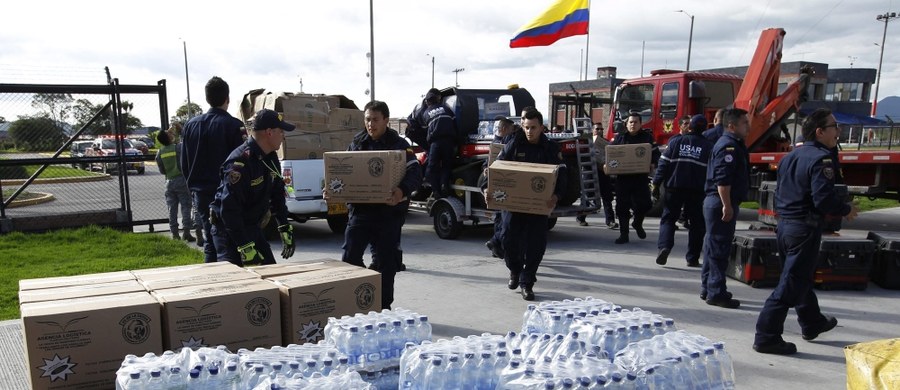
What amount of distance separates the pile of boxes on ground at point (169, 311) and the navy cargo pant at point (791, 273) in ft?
10.3

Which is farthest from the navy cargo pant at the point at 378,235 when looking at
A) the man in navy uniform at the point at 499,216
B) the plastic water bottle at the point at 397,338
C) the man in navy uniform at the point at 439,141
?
the man in navy uniform at the point at 439,141

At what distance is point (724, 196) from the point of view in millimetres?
5555

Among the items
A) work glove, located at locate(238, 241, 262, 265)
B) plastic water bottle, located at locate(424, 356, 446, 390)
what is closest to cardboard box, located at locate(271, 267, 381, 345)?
work glove, located at locate(238, 241, 262, 265)

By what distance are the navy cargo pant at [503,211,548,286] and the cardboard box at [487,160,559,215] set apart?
330 mm

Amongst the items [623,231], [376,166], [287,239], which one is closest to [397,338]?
[287,239]

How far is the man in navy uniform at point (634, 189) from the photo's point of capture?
920 cm

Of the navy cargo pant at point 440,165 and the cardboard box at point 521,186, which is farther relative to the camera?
the navy cargo pant at point 440,165

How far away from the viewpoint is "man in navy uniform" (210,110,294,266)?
4020mm

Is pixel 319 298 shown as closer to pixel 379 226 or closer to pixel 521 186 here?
pixel 379 226

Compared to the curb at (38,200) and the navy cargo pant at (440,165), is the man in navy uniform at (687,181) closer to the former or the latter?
the navy cargo pant at (440,165)

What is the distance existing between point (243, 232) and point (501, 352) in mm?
2339

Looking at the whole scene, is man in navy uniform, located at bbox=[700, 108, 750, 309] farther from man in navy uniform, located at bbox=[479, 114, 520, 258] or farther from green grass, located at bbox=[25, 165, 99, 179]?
green grass, located at bbox=[25, 165, 99, 179]

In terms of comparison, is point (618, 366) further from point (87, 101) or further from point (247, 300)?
point (87, 101)

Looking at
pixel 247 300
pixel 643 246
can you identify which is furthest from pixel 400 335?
pixel 643 246
